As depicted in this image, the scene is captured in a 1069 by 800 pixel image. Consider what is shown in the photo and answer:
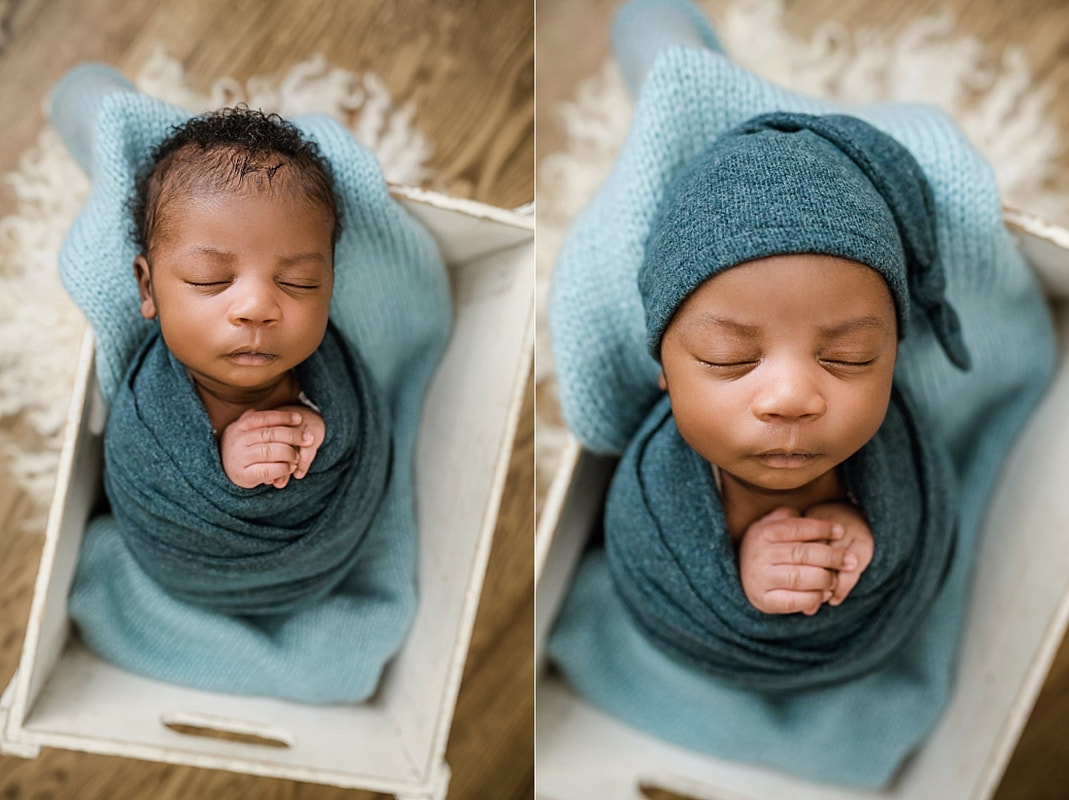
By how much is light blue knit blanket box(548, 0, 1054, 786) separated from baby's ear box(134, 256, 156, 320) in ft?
0.99

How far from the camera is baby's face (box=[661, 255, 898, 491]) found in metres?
0.52

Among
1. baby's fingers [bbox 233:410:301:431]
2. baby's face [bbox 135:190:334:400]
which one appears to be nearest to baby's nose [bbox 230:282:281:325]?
baby's face [bbox 135:190:334:400]

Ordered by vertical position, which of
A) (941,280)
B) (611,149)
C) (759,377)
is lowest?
(759,377)

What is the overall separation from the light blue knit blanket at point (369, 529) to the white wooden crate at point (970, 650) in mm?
153

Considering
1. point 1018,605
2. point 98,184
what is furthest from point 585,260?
point 1018,605

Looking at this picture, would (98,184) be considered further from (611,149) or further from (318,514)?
(611,149)

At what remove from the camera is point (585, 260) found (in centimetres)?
75

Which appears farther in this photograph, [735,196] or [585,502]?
[585,502]

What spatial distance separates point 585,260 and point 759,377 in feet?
0.83

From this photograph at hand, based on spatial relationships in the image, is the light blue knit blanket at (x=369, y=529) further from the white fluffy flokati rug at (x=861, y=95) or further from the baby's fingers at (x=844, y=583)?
the baby's fingers at (x=844, y=583)

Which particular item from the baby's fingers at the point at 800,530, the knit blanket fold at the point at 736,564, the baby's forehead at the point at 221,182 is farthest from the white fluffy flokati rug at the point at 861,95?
the baby's forehead at the point at 221,182

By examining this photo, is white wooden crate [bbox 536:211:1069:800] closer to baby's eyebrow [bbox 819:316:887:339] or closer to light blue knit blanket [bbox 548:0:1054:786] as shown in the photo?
light blue knit blanket [bbox 548:0:1054:786]

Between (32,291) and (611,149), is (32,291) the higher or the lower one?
the lower one

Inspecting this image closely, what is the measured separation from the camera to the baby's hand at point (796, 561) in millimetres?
650
